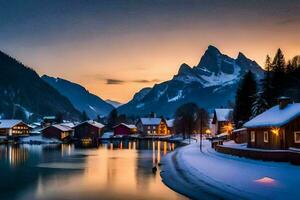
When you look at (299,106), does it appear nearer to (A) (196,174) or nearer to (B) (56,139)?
(A) (196,174)

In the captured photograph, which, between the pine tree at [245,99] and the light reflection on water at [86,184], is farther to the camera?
the pine tree at [245,99]

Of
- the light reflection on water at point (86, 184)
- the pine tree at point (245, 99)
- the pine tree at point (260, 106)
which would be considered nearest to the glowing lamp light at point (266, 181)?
the light reflection on water at point (86, 184)

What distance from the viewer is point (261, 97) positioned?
80.5 metres

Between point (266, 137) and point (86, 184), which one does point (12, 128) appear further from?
point (86, 184)

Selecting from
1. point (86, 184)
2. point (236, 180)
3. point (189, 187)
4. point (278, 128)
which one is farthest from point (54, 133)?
point (236, 180)

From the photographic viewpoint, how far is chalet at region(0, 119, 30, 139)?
551ft

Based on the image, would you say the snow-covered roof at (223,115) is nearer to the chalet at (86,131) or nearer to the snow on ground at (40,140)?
the chalet at (86,131)

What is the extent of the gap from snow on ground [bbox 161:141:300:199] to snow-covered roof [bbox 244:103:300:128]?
5660 millimetres

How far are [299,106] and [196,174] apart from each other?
1757 cm

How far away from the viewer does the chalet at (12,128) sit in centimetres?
16800

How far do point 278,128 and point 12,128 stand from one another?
141 metres

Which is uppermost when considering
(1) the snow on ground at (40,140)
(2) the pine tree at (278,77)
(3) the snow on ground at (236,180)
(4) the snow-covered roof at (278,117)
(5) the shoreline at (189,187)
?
(2) the pine tree at (278,77)

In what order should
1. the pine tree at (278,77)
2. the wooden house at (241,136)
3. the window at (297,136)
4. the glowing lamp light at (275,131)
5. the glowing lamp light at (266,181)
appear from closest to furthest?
the glowing lamp light at (266,181)
the window at (297,136)
the glowing lamp light at (275,131)
the wooden house at (241,136)
the pine tree at (278,77)

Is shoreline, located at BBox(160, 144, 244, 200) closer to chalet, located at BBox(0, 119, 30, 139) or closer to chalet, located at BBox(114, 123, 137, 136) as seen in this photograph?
chalet, located at BBox(0, 119, 30, 139)
